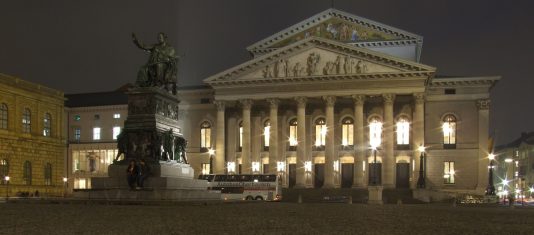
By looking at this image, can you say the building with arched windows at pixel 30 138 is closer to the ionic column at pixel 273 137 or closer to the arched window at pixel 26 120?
the arched window at pixel 26 120

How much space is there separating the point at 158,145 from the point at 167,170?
3.59 feet

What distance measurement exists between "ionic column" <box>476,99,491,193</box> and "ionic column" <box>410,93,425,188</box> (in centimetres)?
714

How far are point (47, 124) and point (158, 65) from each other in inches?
1967

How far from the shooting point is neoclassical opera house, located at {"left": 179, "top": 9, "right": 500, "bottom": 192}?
64.1 m

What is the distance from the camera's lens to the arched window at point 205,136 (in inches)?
2970

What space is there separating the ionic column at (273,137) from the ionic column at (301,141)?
241 centimetres

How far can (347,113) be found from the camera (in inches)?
2761

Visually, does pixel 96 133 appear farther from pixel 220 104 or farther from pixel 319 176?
pixel 319 176

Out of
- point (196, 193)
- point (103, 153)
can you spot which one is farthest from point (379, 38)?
point (196, 193)

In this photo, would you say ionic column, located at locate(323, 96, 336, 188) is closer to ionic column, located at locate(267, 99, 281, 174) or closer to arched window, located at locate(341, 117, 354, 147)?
arched window, located at locate(341, 117, 354, 147)

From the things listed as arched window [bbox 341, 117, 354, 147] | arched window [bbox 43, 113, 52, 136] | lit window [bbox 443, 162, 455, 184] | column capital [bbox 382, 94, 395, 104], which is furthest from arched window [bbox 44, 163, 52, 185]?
lit window [bbox 443, 162, 455, 184]

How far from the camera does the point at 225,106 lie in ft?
229

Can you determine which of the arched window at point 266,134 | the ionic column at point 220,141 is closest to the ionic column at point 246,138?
the ionic column at point 220,141

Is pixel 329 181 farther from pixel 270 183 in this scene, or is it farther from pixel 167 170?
pixel 167 170
